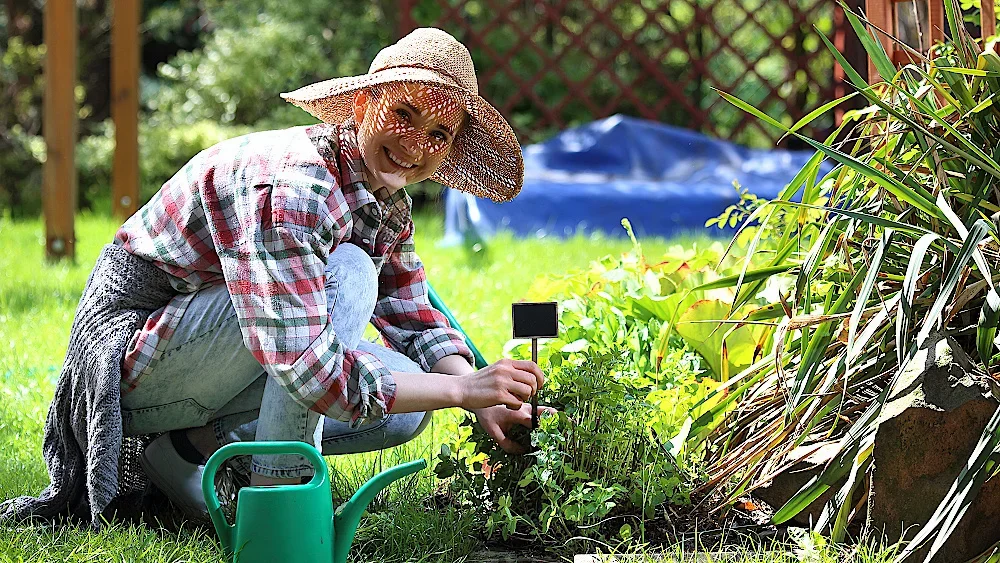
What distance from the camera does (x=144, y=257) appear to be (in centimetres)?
174

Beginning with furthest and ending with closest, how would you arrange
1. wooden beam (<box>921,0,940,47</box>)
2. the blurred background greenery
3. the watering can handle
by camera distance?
the blurred background greenery → wooden beam (<box>921,0,940,47</box>) → the watering can handle

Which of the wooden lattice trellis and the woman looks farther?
the wooden lattice trellis

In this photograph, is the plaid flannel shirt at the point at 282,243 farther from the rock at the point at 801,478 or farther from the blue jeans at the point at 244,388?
the rock at the point at 801,478

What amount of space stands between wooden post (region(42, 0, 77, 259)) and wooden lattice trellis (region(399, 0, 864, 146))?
2.19 m

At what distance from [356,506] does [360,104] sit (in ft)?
1.97

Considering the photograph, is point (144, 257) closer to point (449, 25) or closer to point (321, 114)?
point (321, 114)

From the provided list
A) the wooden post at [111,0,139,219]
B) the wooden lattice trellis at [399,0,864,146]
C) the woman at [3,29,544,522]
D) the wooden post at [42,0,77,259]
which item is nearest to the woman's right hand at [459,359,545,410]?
the woman at [3,29,544,522]

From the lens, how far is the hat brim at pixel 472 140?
1690mm

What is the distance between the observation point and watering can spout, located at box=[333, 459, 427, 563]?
1493 millimetres

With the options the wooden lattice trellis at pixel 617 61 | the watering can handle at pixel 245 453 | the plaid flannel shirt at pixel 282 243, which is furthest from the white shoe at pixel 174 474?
the wooden lattice trellis at pixel 617 61

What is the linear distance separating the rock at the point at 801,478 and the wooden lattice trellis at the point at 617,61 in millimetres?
4687

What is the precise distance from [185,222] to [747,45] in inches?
393

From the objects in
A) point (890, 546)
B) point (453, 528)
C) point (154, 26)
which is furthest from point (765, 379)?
point (154, 26)

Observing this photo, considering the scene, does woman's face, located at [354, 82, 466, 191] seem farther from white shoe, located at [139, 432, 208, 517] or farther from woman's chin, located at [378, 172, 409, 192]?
white shoe, located at [139, 432, 208, 517]
